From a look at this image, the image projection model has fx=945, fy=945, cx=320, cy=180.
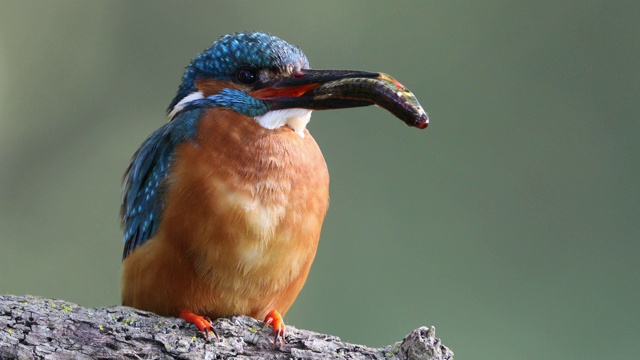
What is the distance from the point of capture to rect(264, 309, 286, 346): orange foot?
105 inches

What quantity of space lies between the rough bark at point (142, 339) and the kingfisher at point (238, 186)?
0.19ft

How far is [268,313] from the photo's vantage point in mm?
2795

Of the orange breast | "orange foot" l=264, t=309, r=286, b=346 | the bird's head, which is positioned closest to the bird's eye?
the bird's head

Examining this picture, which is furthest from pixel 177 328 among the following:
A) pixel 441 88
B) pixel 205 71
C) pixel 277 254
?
pixel 441 88

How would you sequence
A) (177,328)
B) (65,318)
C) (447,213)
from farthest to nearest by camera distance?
(447,213) → (177,328) → (65,318)

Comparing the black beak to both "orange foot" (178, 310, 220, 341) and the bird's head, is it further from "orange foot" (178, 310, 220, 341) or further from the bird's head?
"orange foot" (178, 310, 220, 341)

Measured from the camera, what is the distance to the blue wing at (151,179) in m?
2.79

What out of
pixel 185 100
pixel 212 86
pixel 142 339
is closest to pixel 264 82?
pixel 212 86

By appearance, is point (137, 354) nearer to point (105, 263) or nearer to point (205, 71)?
point (205, 71)

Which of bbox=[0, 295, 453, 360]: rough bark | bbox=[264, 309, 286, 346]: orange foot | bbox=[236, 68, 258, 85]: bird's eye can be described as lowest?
bbox=[0, 295, 453, 360]: rough bark

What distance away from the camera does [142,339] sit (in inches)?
99.6

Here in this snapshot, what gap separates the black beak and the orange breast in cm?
10

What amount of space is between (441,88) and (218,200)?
3.14 m

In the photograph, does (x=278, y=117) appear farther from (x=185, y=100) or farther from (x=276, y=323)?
(x=276, y=323)
